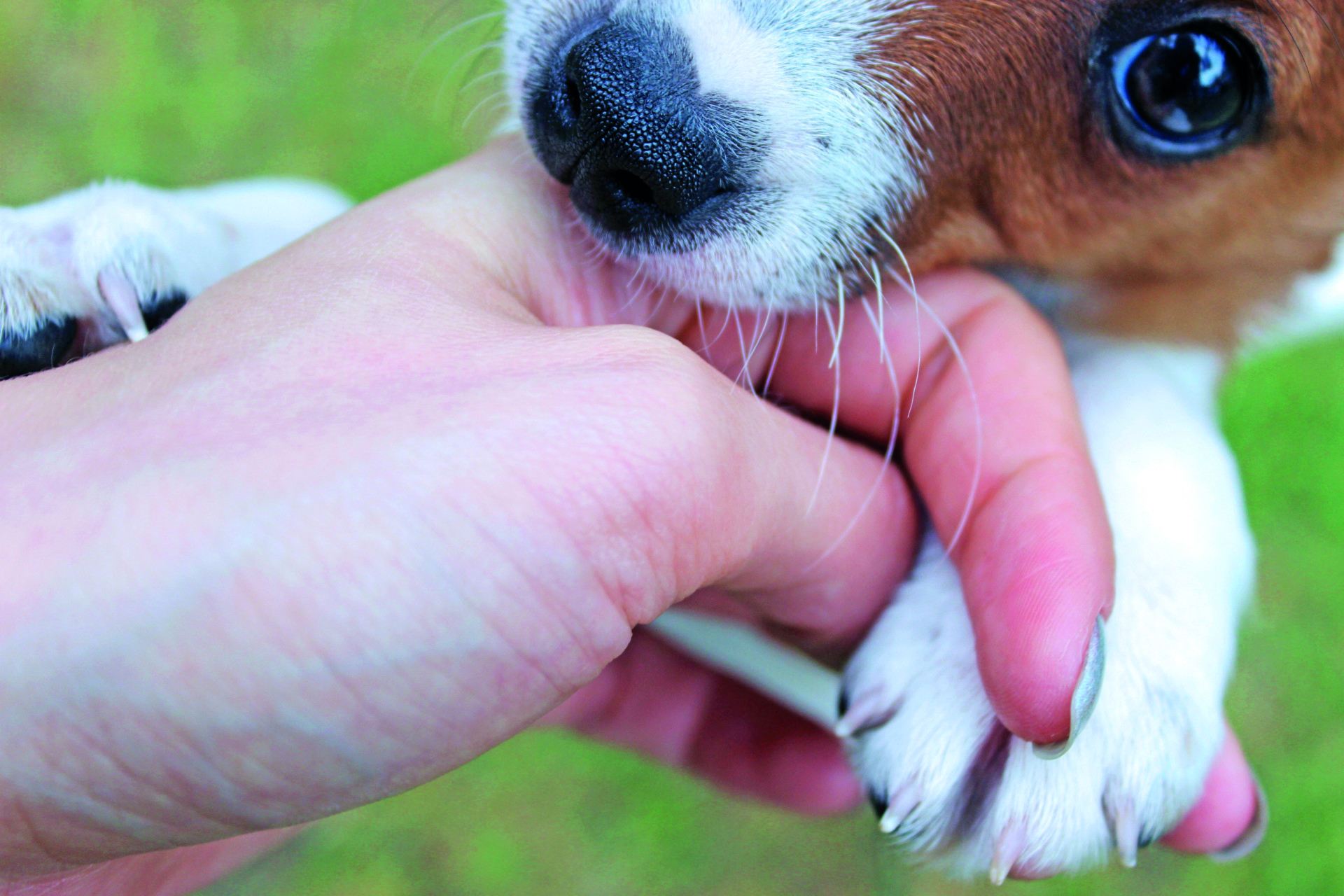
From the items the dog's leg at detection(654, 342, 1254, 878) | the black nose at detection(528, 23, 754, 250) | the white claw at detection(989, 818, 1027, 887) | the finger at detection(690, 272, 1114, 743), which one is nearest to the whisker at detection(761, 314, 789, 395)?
the finger at detection(690, 272, 1114, 743)

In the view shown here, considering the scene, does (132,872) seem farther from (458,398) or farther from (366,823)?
(366,823)

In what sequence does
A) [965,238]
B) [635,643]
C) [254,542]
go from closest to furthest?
[254,542]
[965,238]
[635,643]

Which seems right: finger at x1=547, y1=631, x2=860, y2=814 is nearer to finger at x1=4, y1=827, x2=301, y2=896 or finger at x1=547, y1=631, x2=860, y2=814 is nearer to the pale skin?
finger at x1=4, y1=827, x2=301, y2=896

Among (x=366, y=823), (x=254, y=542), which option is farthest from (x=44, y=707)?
(x=366, y=823)

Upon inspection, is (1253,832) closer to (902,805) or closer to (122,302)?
(902,805)

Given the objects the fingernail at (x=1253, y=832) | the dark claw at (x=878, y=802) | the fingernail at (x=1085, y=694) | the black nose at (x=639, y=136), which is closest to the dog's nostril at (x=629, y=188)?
the black nose at (x=639, y=136)

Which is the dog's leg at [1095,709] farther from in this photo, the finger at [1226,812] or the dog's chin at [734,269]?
the dog's chin at [734,269]

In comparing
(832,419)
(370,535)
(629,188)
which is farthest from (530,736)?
(370,535)
